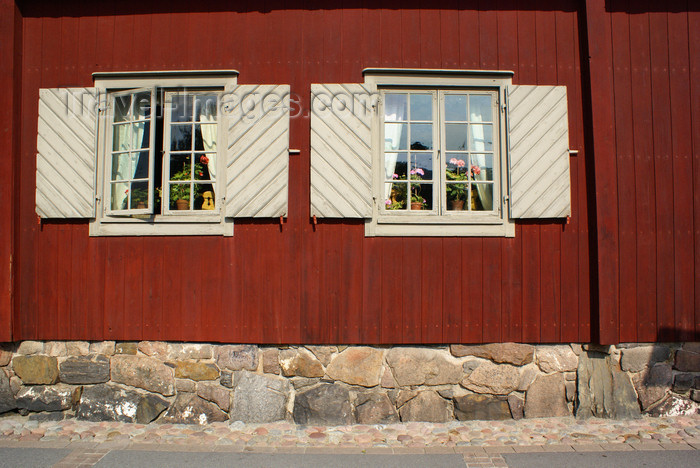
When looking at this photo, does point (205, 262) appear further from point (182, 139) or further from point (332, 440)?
point (332, 440)

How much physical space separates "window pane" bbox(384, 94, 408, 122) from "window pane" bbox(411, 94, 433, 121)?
0.09 m

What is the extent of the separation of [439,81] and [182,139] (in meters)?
2.61

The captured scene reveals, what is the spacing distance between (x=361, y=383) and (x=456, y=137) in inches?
100

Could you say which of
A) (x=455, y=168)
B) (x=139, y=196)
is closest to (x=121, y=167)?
(x=139, y=196)

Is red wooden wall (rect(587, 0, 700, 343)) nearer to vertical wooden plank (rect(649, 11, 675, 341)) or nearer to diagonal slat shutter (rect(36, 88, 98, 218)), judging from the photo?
vertical wooden plank (rect(649, 11, 675, 341))

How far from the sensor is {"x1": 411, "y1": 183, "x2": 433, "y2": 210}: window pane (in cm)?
493

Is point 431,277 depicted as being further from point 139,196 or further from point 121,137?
point 121,137

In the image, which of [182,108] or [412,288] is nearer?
[412,288]

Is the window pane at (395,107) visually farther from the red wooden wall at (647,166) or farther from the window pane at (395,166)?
the red wooden wall at (647,166)

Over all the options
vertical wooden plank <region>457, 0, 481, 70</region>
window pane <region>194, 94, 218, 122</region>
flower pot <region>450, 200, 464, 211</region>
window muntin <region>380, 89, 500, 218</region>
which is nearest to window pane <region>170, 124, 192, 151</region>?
window pane <region>194, 94, 218, 122</region>

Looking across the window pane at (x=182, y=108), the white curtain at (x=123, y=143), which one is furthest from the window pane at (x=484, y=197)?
the white curtain at (x=123, y=143)

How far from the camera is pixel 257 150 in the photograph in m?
4.88

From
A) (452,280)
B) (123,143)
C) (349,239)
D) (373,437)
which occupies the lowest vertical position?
(373,437)

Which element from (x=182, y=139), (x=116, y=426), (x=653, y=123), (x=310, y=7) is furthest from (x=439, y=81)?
(x=116, y=426)
